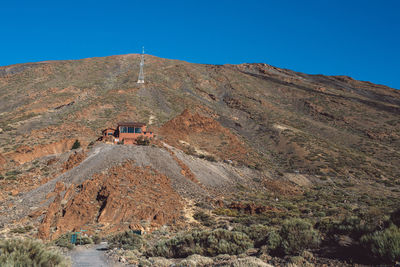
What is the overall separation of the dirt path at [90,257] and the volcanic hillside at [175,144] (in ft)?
16.2

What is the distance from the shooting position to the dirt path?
34.7ft

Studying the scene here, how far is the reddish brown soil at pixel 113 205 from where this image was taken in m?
18.9

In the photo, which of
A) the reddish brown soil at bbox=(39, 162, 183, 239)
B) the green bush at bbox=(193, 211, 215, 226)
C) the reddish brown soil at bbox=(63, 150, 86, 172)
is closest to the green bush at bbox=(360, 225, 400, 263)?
the green bush at bbox=(193, 211, 215, 226)

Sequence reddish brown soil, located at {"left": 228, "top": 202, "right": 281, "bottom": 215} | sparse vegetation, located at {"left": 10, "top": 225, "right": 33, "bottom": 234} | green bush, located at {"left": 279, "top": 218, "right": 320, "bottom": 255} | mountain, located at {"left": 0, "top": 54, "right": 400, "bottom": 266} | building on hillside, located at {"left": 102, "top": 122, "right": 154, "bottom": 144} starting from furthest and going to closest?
building on hillside, located at {"left": 102, "top": 122, "right": 154, "bottom": 144}
reddish brown soil, located at {"left": 228, "top": 202, "right": 281, "bottom": 215}
mountain, located at {"left": 0, "top": 54, "right": 400, "bottom": 266}
sparse vegetation, located at {"left": 10, "top": 225, "right": 33, "bottom": 234}
green bush, located at {"left": 279, "top": 218, "right": 320, "bottom": 255}

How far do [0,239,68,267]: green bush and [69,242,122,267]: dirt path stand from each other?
4.09 m

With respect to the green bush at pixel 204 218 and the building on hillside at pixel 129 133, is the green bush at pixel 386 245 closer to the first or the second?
the green bush at pixel 204 218

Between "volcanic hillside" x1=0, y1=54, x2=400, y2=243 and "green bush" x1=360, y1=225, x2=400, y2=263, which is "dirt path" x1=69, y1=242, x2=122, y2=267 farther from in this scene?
"green bush" x1=360, y1=225, x2=400, y2=263

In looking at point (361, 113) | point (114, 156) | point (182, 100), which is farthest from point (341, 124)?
point (114, 156)

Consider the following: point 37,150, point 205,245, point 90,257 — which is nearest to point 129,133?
point 37,150

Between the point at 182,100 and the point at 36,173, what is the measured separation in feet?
144

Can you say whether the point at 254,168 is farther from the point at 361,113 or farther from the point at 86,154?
the point at 361,113

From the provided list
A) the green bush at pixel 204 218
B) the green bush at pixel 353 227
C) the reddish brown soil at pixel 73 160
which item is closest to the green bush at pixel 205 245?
the green bush at pixel 353 227

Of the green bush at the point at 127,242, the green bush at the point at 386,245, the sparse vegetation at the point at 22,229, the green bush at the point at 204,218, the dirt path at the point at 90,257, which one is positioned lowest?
the sparse vegetation at the point at 22,229

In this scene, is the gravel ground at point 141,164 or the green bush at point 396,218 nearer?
the green bush at point 396,218
